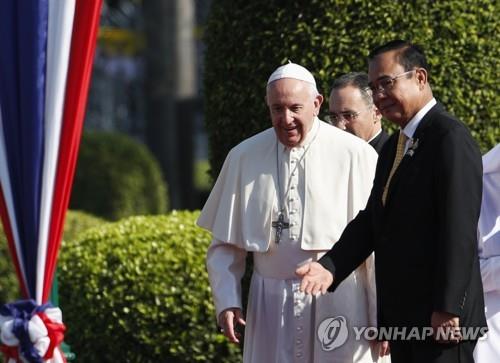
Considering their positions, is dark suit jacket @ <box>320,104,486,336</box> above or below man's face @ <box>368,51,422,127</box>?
below

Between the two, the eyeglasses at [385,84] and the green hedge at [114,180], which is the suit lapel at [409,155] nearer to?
the eyeglasses at [385,84]

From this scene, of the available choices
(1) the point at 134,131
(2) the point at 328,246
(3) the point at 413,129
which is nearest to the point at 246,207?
(2) the point at 328,246

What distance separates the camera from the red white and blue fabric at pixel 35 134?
559 cm

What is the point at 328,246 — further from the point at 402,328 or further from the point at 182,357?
the point at 182,357

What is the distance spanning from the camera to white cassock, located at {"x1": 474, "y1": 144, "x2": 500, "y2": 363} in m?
5.75

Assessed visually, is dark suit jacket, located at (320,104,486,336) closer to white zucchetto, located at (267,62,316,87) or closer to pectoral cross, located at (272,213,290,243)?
pectoral cross, located at (272,213,290,243)

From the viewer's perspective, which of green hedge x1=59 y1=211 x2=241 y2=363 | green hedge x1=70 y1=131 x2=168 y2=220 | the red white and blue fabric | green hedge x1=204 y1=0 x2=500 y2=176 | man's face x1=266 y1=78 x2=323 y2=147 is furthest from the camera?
green hedge x1=70 y1=131 x2=168 y2=220

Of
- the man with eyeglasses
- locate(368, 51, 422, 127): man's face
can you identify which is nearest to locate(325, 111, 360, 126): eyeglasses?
the man with eyeglasses

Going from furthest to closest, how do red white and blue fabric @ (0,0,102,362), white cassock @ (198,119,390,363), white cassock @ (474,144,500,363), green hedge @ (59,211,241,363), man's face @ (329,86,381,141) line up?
green hedge @ (59,211,241,363)
man's face @ (329,86,381,141)
white cassock @ (474,144,500,363)
red white and blue fabric @ (0,0,102,362)
white cassock @ (198,119,390,363)

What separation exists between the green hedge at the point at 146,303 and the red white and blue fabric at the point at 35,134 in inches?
74.6

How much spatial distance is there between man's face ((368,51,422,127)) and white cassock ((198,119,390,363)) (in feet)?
2.29

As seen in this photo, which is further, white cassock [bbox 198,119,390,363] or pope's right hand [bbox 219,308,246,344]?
white cassock [bbox 198,119,390,363]

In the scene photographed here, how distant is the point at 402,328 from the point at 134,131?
19.5 m

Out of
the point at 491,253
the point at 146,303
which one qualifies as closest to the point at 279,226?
the point at 491,253
